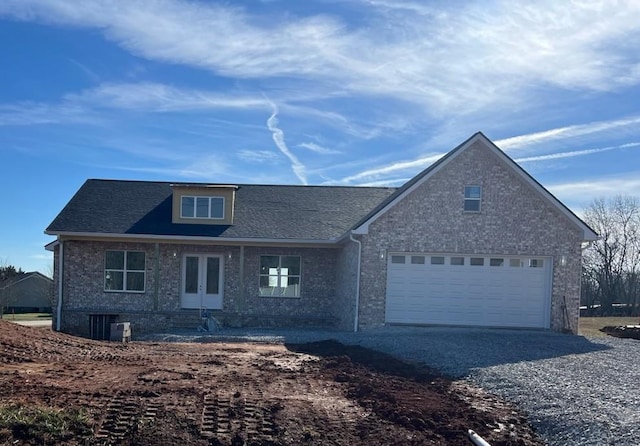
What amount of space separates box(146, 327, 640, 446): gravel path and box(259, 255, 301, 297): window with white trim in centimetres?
248

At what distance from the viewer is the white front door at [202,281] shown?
19812mm

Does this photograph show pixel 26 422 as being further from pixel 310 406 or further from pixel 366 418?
pixel 366 418

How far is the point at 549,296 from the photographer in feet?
56.1

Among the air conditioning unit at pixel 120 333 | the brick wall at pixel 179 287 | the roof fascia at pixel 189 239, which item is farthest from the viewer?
the brick wall at pixel 179 287

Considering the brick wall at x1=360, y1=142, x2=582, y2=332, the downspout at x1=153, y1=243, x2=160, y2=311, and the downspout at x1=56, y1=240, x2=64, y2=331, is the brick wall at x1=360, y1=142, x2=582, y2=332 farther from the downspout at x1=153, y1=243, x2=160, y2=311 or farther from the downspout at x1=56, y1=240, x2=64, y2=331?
the downspout at x1=56, y1=240, x2=64, y2=331

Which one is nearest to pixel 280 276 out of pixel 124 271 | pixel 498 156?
pixel 124 271

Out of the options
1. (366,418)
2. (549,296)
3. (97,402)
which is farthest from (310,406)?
(549,296)

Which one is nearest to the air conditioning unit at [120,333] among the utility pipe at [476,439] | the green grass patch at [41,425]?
the green grass patch at [41,425]

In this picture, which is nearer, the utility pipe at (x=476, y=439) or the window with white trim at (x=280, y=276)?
the utility pipe at (x=476, y=439)

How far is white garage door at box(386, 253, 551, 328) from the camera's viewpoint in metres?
17.1

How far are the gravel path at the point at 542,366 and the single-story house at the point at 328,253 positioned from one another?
121 cm

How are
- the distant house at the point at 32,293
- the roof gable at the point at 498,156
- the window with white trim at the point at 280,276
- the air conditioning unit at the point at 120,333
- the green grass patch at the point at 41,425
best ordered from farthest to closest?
the distant house at the point at 32,293, the window with white trim at the point at 280,276, the roof gable at the point at 498,156, the air conditioning unit at the point at 120,333, the green grass patch at the point at 41,425

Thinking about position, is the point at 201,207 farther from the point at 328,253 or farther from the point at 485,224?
the point at 485,224

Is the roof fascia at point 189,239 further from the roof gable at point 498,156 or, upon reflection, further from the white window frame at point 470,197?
the white window frame at point 470,197
